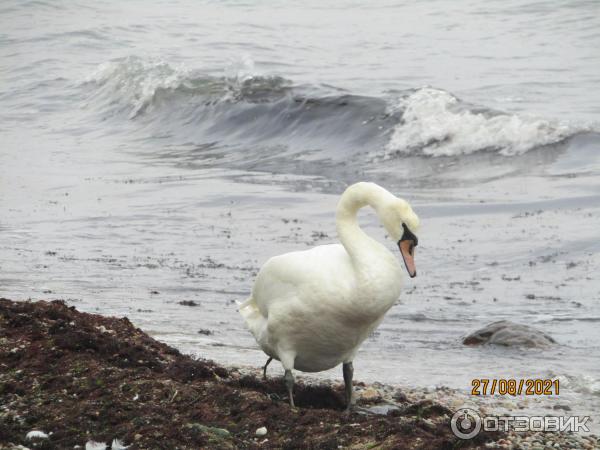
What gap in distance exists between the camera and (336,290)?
575 centimetres

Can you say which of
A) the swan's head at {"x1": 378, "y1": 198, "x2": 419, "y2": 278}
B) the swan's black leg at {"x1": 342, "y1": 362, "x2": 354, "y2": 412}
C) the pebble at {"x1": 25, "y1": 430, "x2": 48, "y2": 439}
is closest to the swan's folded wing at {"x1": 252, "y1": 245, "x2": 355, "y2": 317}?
the swan's head at {"x1": 378, "y1": 198, "x2": 419, "y2": 278}

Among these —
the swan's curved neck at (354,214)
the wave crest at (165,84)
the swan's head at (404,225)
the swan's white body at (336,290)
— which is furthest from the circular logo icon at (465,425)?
the wave crest at (165,84)

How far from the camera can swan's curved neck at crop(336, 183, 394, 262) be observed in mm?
5844

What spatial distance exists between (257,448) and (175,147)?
15970 mm

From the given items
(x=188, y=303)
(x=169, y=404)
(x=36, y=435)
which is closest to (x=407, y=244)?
(x=169, y=404)

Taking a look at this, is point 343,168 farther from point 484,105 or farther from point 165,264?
point 165,264

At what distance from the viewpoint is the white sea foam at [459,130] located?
17469 millimetres

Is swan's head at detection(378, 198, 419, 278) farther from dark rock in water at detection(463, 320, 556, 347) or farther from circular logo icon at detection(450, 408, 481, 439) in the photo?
dark rock in water at detection(463, 320, 556, 347)

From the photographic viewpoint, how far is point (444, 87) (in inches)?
880

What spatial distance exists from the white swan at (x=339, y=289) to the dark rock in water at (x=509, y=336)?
6.94 ft

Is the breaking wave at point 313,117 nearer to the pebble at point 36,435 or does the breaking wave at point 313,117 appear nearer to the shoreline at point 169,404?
the shoreline at point 169,404

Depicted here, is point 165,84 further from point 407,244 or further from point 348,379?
point 407,244

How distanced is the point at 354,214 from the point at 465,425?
58.7 inches

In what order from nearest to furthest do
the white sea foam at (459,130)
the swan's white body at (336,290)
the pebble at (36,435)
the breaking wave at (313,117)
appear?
the pebble at (36,435)
the swan's white body at (336,290)
the white sea foam at (459,130)
the breaking wave at (313,117)
